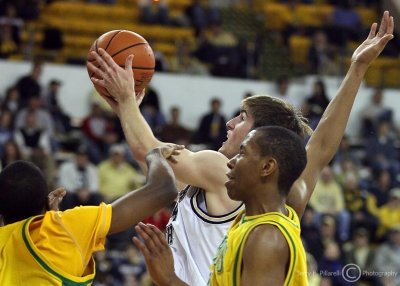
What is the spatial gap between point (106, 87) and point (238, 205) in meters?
0.86

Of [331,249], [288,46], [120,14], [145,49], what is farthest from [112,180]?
[145,49]

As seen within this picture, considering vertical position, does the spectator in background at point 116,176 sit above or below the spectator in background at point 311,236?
above

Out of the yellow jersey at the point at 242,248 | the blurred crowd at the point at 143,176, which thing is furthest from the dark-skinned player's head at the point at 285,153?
the blurred crowd at the point at 143,176

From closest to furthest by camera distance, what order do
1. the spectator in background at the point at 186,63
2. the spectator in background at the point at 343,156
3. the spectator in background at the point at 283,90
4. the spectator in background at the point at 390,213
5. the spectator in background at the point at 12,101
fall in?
the spectator in background at the point at 12,101 → the spectator in background at the point at 390,213 → the spectator in background at the point at 343,156 → the spectator in background at the point at 283,90 → the spectator in background at the point at 186,63

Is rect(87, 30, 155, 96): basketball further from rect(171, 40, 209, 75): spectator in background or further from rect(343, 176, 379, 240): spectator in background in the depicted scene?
rect(171, 40, 209, 75): spectator in background

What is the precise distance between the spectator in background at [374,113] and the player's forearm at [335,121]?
11.9 m

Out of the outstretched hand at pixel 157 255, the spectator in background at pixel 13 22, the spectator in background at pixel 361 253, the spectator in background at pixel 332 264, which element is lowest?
the spectator in background at pixel 361 253

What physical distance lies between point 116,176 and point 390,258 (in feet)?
12.5

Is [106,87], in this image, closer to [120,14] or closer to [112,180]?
[112,180]

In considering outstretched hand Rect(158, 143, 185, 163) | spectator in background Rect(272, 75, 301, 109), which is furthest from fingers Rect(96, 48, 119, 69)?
spectator in background Rect(272, 75, 301, 109)

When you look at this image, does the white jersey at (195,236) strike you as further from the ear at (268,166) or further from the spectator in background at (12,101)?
the spectator in background at (12,101)

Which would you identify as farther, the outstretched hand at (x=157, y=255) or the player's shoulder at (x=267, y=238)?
the outstretched hand at (x=157, y=255)

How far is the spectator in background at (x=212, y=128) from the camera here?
1484 cm

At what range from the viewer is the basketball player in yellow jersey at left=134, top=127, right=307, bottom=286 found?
12.4 ft
